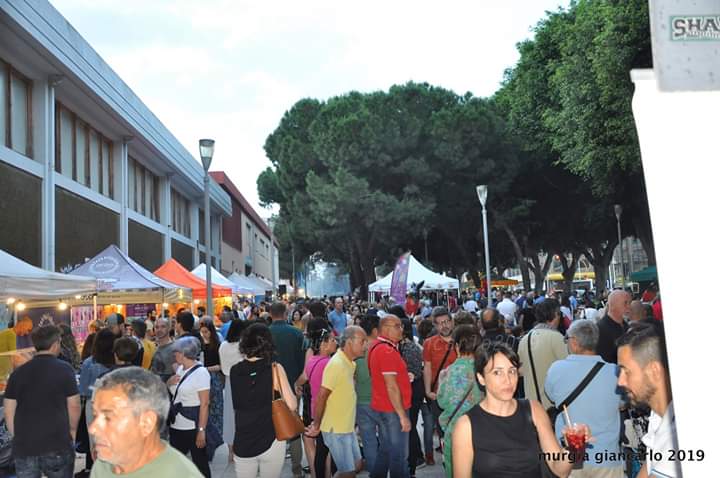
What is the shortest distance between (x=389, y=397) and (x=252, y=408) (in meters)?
1.39

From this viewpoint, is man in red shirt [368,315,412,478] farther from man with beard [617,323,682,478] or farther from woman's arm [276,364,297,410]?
man with beard [617,323,682,478]

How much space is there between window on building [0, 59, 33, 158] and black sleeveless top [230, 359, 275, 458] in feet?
37.9

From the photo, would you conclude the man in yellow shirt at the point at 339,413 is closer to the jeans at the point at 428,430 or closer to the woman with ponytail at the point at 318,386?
the woman with ponytail at the point at 318,386

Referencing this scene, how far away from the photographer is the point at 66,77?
16.5m

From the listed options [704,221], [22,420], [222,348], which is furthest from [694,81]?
[222,348]

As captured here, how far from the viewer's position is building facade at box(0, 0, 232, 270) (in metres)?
14.2

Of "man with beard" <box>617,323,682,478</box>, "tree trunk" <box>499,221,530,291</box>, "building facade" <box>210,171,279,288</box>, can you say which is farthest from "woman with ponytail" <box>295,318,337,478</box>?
"building facade" <box>210,171,279,288</box>

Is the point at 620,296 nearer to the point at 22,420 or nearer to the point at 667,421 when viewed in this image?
the point at 667,421

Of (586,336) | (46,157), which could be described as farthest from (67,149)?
(586,336)

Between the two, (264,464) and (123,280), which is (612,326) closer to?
(264,464)

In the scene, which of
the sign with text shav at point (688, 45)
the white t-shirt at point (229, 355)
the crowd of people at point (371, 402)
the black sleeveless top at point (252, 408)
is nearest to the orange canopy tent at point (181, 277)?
the crowd of people at point (371, 402)

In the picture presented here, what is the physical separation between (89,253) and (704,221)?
20.1 meters

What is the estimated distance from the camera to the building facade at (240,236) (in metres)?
48.0

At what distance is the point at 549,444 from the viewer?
338 centimetres
